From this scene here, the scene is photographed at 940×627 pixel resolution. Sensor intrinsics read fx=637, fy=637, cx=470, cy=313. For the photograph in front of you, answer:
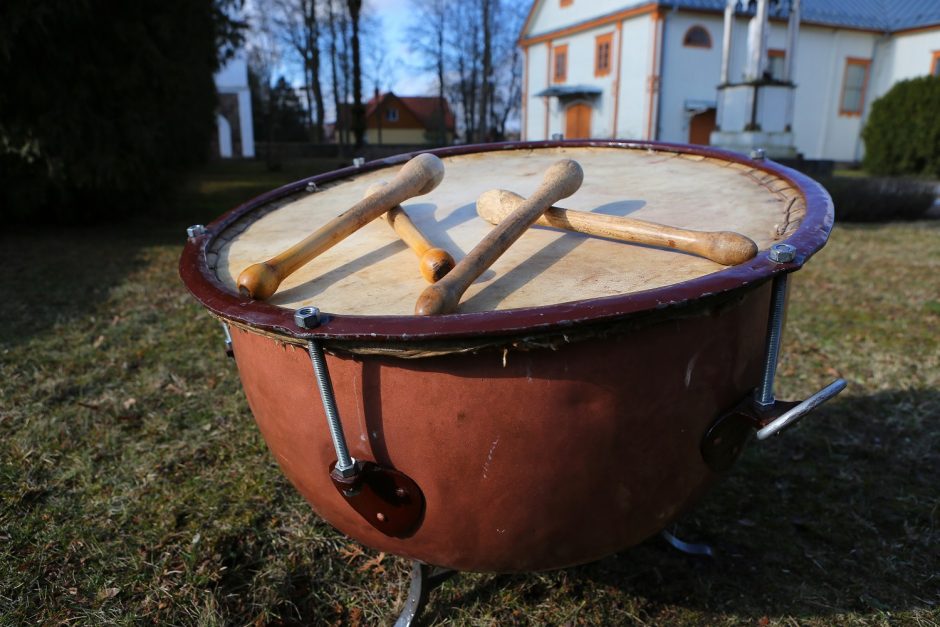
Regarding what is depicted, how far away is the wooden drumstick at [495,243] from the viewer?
3.18 ft

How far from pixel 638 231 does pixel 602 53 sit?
19179 mm

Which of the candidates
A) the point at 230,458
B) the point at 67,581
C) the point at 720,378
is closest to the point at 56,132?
the point at 230,458

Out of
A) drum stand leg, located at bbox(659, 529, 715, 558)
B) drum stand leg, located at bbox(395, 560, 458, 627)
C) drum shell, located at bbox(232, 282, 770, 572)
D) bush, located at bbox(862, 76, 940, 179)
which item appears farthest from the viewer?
bush, located at bbox(862, 76, 940, 179)

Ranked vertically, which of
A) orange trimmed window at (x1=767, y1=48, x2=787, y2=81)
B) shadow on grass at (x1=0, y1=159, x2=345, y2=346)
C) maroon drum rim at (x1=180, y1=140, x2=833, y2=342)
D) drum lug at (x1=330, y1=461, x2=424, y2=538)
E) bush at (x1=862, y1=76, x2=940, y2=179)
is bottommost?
shadow on grass at (x1=0, y1=159, x2=345, y2=346)

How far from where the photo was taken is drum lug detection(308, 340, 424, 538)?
1064 mm

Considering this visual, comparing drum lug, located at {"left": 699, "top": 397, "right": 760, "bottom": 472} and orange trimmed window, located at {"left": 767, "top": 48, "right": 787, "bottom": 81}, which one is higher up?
orange trimmed window, located at {"left": 767, "top": 48, "right": 787, "bottom": 81}

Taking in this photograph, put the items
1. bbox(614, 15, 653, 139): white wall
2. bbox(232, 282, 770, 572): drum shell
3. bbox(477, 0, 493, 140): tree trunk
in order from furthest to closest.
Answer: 1. bbox(477, 0, 493, 140): tree trunk
2. bbox(614, 15, 653, 139): white wall
3. bbox(232, 282, 770, 572): drum shell

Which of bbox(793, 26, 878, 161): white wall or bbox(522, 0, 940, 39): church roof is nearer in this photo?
bbox(522, 0, 940, 39): church roof

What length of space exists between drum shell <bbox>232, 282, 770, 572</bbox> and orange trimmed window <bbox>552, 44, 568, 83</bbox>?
2054 centimetres

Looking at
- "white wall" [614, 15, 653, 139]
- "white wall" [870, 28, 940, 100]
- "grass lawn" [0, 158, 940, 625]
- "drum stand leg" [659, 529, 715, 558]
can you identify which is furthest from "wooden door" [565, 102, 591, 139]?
"drum stand leg" [659, 529, 715, 558]

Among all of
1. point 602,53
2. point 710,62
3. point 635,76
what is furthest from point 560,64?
point 710,62

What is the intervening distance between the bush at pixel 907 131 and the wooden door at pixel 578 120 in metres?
7.45

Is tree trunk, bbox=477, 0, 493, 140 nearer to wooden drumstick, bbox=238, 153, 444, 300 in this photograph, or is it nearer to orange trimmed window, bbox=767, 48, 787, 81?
orange trimmed window, bbox=767, 48, 787, 81

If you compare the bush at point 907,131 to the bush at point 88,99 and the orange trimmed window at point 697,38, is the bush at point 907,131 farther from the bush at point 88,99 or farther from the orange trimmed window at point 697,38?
the bush at point 88,99
